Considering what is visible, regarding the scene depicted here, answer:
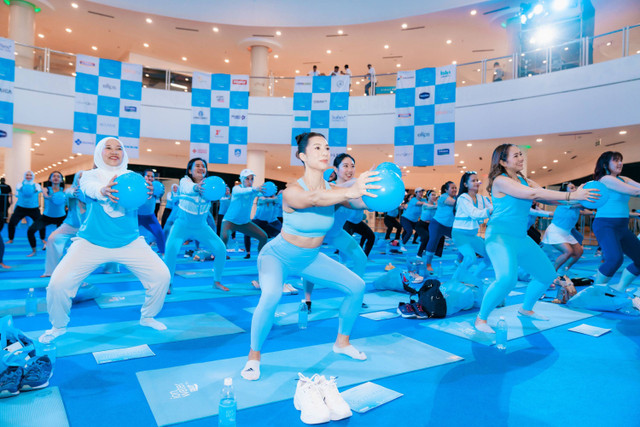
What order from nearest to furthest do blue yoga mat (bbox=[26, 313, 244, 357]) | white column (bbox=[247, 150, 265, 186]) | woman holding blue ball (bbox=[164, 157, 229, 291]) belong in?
blue yoga mat (bbox=[26, 313, 244, 357]), woman holding blue ball (bbox=[164, 157, 229, 291]), white column (bbox=[247, 150, 265, 186])

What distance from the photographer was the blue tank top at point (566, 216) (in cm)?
565

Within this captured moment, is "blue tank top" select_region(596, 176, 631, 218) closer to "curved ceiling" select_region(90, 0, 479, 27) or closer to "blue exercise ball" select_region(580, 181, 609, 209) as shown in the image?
"blue exercise ball" select_region(580, 181, 609, 209)

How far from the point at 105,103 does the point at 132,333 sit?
26.1ft

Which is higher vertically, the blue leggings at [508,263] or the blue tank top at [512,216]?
the blue tank top at [512,216]

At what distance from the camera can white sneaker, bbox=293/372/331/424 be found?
1.94 m

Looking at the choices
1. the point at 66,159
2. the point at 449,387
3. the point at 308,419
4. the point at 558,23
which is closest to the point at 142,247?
the point at 308,419

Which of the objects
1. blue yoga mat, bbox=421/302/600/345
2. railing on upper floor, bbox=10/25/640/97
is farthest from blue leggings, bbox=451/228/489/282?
railing on upper floor, bbox=10/25/640/97

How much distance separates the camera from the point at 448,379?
98.3 inches

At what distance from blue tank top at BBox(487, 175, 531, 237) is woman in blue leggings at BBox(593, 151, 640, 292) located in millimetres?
1608

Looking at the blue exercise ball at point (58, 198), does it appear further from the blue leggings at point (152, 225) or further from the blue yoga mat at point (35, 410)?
the blue yoga mat at point (35, 410)

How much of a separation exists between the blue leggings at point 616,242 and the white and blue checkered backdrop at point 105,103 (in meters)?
8.68

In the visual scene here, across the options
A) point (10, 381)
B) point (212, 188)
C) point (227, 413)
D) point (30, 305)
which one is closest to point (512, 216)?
point (227, 413)

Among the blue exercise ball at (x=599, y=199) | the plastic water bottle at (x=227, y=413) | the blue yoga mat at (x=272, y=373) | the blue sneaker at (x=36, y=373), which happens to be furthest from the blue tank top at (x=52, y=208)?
the blue exercise ball at (x=599, y=199)

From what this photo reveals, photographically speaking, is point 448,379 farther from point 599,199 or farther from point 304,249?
point 599,199
